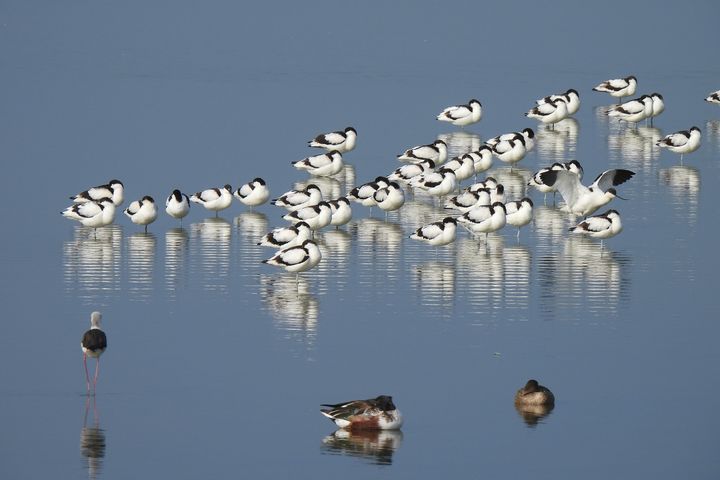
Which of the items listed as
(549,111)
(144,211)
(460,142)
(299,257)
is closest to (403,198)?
(144,211)

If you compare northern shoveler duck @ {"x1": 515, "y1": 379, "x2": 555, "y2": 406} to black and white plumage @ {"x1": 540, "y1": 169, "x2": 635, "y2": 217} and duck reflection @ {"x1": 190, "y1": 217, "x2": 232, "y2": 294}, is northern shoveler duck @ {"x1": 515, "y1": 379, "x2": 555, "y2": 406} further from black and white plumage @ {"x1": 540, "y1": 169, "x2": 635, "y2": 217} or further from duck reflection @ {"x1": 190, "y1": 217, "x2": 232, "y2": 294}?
black and white plumage @ {"x1": 540, "y1": 169, "x2": 635, "y2": 217}

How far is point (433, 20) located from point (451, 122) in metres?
27.7

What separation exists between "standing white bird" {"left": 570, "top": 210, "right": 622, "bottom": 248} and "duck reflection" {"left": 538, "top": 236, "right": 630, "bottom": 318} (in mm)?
262

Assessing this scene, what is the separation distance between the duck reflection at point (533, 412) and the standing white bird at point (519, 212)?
9524mm

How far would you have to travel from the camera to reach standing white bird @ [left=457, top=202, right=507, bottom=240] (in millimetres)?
24984

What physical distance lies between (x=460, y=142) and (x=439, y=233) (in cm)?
1320

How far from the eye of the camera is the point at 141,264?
2345 centimetres

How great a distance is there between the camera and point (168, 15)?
219 feet

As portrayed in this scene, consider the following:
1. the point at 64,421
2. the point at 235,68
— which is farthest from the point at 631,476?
the point at 235,68

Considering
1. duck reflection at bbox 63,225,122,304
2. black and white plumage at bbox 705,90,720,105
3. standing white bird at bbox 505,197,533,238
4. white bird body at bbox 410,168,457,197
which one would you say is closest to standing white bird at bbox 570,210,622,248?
standing white bird at bbox 505,197,533,238

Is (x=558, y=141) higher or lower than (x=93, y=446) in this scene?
higher

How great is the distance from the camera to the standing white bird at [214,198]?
27.4m

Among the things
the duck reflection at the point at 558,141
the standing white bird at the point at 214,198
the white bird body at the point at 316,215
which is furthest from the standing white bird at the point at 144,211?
the duck reflection at the point at 558,141

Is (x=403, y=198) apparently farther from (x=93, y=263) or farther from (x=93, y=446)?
(x=93, y=446)
